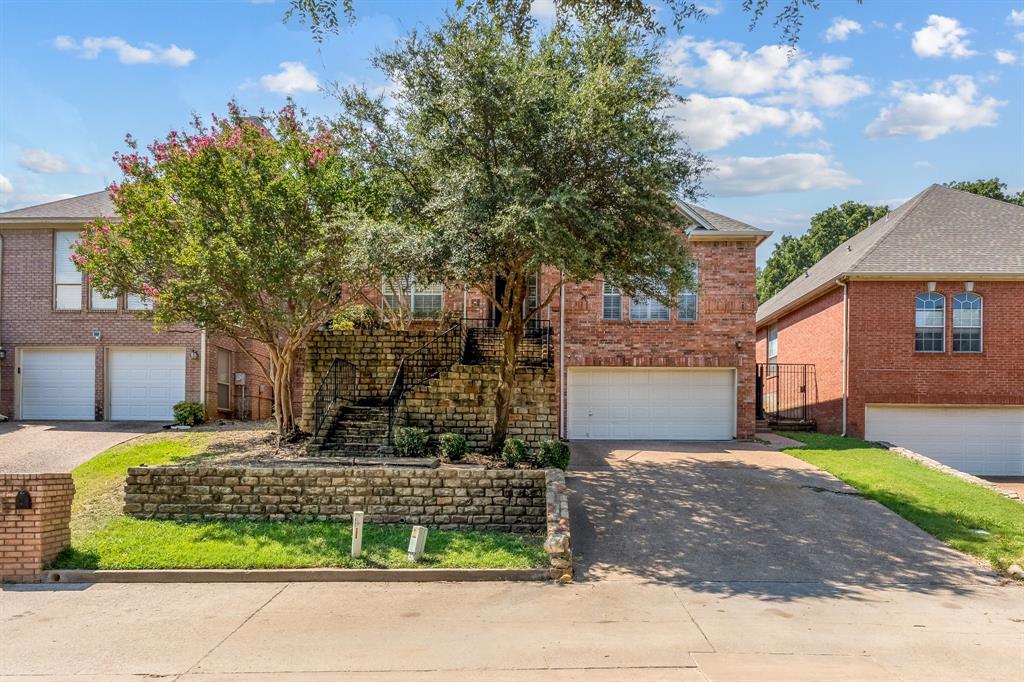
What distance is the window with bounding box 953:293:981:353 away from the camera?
62.8ft

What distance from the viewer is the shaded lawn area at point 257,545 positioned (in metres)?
9.27

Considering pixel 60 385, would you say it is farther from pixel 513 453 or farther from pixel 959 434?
pixel 959 434

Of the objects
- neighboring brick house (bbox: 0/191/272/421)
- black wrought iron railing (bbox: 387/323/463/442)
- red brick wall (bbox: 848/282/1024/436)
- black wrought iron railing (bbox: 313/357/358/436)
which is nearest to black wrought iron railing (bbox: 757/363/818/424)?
red brick wall (bbox: 848/282/1024/436)

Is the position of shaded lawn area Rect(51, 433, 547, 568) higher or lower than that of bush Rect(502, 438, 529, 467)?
lower

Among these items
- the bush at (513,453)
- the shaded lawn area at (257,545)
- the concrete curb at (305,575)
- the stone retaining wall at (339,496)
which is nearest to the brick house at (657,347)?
the bush at (513,453)

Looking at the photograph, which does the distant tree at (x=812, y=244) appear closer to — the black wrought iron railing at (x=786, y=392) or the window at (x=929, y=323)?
the black wrought iron railing at (x=786, y=392)

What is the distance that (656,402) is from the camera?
18766 millimetres

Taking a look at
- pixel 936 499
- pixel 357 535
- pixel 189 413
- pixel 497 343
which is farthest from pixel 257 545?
pixel 936 499

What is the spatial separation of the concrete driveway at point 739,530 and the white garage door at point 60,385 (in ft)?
42.7

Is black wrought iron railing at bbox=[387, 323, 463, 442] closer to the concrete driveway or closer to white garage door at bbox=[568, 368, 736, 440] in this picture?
white garage door at bbox=[568, 368, 736, 440]

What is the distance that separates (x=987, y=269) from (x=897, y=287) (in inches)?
86.2

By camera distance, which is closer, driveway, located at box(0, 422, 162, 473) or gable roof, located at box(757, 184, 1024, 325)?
driveway, located at box(0, 422, 162, 473)

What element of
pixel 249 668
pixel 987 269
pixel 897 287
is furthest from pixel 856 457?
pixel 249 668

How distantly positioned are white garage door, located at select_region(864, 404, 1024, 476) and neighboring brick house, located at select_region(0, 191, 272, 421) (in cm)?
1769
